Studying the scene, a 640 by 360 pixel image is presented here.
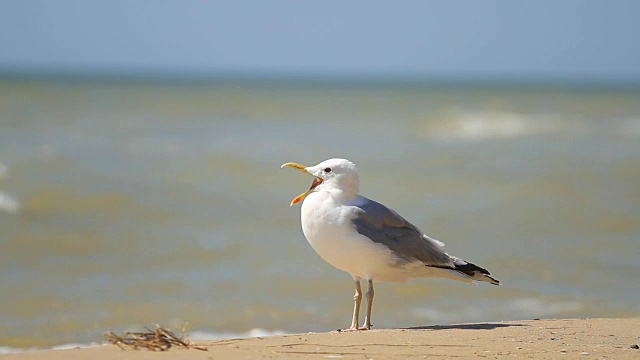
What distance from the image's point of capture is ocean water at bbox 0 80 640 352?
8.20 meters

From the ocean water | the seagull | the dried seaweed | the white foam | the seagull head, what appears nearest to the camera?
the dried seaweed

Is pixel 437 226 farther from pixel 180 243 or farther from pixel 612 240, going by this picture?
pixel 180 243

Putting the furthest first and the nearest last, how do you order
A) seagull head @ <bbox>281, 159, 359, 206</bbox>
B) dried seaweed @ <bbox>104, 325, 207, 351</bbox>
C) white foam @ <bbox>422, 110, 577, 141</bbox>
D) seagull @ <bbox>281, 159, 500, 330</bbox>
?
white foam @ <bbox>422, 110, 577, 141</bbox> → seagull head @ <bbox>281, 159, 359, 206</bbox> → seagull @ <bbox>281, 159, 500, 330</bbox> → dried seaweed @ <bbox>104, 325, 207, 351</bbox>

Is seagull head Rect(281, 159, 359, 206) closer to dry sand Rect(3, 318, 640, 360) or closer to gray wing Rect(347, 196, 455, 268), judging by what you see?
gray wing Rect(347, 196, 455, 268)

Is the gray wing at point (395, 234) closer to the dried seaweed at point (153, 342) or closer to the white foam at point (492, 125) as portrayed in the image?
the dried seaweed at point (153, 342)

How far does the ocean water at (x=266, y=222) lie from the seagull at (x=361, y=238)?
1.20 meters

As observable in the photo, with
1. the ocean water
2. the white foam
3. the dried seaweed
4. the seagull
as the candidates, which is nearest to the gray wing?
the seagull

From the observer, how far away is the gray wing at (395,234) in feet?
18.0

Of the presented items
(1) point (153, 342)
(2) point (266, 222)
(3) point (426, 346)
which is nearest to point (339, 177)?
(3) point (426, 346)

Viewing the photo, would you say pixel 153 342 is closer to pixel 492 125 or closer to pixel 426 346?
pixel 426 346

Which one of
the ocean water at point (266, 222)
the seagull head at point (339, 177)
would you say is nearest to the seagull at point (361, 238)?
the seagull head at point (339, 177)

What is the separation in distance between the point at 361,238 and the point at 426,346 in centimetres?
102

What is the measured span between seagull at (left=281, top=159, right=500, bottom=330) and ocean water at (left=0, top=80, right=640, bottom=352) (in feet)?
3.95

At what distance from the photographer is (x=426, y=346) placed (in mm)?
4512
